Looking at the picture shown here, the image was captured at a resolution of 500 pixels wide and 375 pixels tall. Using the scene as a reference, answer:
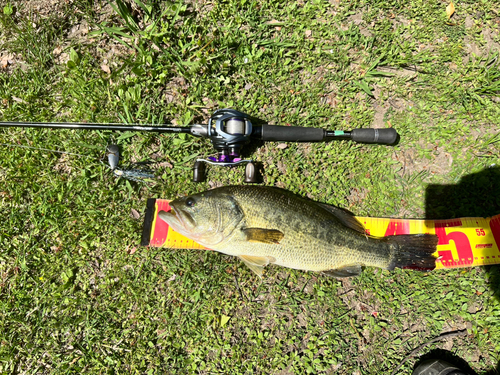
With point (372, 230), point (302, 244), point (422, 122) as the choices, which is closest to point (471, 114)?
point (422, 122)

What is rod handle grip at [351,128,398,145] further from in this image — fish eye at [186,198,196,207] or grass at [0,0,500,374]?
fish eye at [186,198,196,207]

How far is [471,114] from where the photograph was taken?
12.2 ft

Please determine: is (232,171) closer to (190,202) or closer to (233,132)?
(233,132)

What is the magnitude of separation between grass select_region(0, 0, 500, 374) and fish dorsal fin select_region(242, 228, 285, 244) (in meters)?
0.83

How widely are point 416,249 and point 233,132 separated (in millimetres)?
2504

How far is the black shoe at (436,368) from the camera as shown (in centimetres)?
312

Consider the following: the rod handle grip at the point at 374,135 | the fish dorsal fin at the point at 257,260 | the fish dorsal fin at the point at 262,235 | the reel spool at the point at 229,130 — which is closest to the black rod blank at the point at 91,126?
the reel spool at the point at 229,130

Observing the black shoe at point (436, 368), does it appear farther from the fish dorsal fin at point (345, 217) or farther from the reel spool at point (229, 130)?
the reel spool at point (229, 130)

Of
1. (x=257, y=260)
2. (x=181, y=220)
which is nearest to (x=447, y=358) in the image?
(x=257, y=260)

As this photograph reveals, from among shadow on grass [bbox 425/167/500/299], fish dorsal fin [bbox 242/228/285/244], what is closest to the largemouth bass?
fish dorsal fin [bbox 242/228/285/244]

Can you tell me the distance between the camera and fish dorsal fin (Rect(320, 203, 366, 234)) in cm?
324

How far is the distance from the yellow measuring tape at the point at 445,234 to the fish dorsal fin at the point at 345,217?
0.23 metres

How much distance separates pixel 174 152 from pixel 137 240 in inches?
48.6

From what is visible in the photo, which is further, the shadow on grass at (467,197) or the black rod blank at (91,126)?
the shadow on grass at (467,197)
